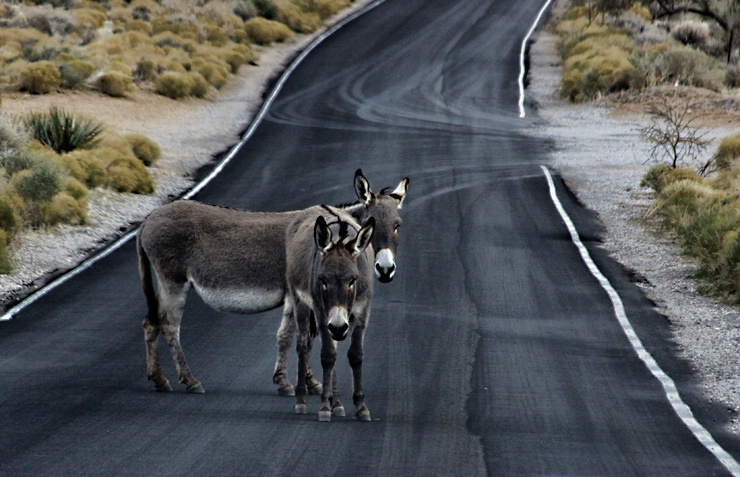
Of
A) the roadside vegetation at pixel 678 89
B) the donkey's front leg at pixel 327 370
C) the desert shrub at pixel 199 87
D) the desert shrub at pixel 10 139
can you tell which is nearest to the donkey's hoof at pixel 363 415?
the donkey's front leg at pixel 327 370

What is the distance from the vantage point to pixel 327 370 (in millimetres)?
10867

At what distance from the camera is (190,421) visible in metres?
11.3

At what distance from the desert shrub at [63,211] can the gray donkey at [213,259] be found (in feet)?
35.7

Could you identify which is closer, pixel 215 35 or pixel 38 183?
pixel 38 183

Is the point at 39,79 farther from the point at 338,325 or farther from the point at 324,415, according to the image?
the point at 338,325

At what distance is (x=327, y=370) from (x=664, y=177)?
2000 centimetres

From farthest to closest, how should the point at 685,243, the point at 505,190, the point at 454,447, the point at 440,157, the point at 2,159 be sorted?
the point at 440,157 → the point at 505,190 → the point at 2,159 → the point at 685,243 → the point at 454,447

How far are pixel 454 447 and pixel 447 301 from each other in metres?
7.60

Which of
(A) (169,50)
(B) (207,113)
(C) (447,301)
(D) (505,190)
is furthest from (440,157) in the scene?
(A) (169,50)

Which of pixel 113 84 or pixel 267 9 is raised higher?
pixel 267 9

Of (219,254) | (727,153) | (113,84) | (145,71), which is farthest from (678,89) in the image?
(219,254)

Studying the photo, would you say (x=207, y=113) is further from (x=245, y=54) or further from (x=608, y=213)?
(x=608, y=213)

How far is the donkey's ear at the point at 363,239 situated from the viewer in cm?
1037

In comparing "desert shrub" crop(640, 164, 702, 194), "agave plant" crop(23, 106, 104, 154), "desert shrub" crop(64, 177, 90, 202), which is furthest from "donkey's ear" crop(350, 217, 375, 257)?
"agave plant" crop(23, 106, 104, 154)
